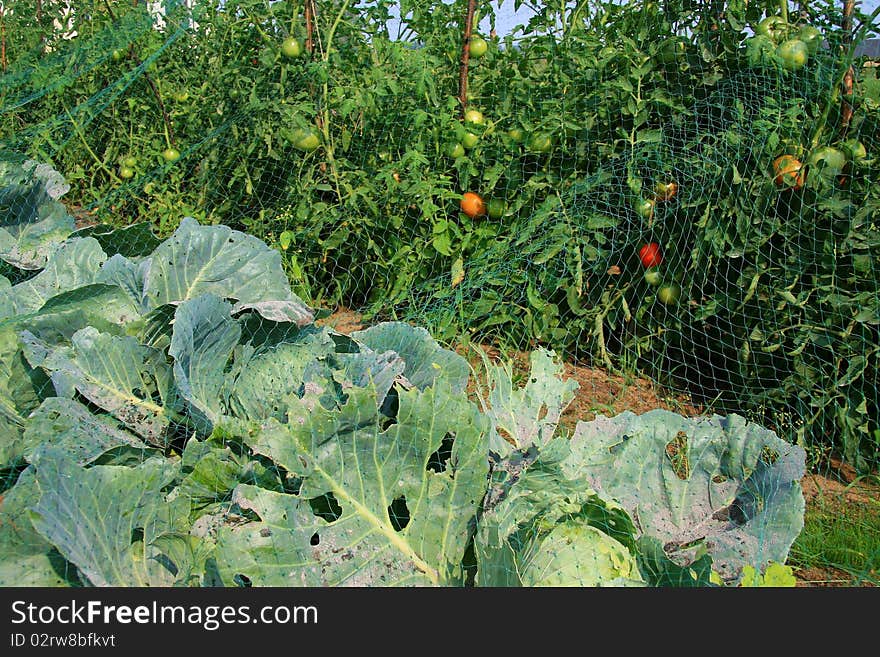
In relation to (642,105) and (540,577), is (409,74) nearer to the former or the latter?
(642,105)

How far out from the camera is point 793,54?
10.4 feet

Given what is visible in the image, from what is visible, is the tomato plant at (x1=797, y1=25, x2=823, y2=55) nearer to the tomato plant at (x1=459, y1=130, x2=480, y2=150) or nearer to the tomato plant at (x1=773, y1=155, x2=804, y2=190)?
the tomato plant at (x1=773, y1=155, x2=804, y2=190)

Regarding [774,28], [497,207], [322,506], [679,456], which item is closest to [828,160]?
[774,28]

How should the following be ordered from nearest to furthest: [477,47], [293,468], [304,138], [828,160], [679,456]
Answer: [293,468] → [679,456] → [828,160] → [477,47] → [304,138]

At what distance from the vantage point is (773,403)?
3338 mm

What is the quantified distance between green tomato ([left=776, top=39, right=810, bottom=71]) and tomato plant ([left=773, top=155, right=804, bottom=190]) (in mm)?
351

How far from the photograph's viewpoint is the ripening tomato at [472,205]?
3776mm

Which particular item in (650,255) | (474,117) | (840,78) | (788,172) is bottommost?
(650,255)

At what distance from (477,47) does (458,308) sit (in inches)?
49.2

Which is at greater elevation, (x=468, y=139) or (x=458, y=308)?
(x=468, y=139)

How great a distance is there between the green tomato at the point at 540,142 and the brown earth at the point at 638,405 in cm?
92

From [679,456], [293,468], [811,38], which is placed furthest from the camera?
[811,38]

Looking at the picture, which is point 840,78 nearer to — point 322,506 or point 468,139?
point 468,139

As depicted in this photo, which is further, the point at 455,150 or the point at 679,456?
the point at 455,150
